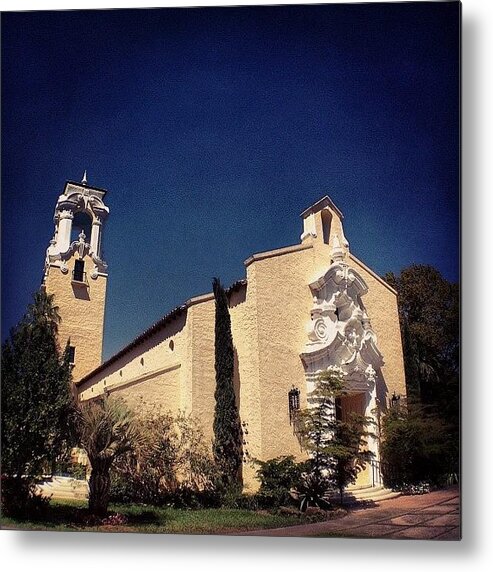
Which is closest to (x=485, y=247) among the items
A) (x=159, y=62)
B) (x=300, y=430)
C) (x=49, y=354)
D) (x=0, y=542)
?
(x=300, y=430)

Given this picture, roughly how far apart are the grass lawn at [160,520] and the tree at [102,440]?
0.76 feet

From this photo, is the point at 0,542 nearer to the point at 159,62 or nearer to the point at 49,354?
the point at 49,354

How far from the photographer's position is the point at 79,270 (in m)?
8.98

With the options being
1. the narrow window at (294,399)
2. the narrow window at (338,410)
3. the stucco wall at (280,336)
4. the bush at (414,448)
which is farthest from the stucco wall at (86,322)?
the bush at (414,448)

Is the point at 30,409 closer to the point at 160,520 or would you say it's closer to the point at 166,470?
the point at 166,470

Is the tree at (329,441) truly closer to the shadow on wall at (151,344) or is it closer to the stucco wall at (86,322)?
the shadow on wall at (151,344)

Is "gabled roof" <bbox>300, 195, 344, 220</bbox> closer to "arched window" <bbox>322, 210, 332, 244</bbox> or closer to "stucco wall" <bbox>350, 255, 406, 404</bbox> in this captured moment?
"arched window" <bbox>322, 210, 332, 244</bbox>

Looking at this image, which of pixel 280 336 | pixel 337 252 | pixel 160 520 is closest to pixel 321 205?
pixel 337 252

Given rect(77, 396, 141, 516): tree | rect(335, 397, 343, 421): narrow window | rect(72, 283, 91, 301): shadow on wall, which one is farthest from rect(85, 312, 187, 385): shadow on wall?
rect(335, 397, 343, 421): narrow window

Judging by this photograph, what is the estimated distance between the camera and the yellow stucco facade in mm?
8766

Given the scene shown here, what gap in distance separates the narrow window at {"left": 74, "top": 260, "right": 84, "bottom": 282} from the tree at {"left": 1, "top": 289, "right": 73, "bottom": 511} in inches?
25.2

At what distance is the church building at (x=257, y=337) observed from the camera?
8773mm

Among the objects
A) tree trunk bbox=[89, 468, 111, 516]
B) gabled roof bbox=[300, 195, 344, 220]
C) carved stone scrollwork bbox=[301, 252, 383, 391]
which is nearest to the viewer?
tree trunk bbox=[89, 468, 111, 516]

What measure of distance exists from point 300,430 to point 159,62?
4.86 meters
